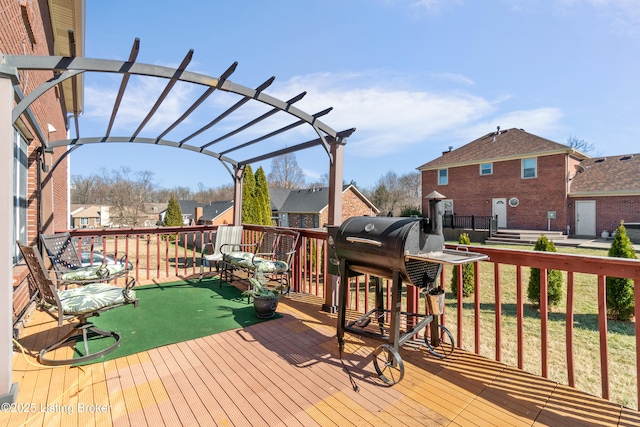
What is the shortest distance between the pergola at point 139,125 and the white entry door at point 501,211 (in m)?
18.2

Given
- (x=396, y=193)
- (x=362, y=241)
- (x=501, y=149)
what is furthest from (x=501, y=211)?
(x=362, y=241)

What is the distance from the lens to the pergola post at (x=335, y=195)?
11.9ft

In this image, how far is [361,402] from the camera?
1.95 m

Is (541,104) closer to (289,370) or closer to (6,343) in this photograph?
(289,370)

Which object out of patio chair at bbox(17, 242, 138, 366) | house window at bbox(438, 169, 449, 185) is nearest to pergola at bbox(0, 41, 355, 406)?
patio chair at bbox(17, 242, 138, 366)

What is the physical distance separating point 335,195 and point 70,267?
3820 millimetres

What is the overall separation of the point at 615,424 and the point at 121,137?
667cm

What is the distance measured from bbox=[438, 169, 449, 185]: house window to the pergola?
19.0 m

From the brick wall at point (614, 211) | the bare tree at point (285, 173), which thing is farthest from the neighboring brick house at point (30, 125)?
the bare tree at point (285, 173)

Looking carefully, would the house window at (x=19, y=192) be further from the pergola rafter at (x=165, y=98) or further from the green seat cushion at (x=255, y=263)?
the green seat cushion at (x=255, y=263)

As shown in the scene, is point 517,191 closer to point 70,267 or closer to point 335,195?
point 335,195

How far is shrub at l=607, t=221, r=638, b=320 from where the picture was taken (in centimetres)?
562

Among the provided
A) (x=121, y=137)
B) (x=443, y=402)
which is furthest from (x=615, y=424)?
(x=121, y=137)

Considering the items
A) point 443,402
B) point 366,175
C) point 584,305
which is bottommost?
point 584,305
